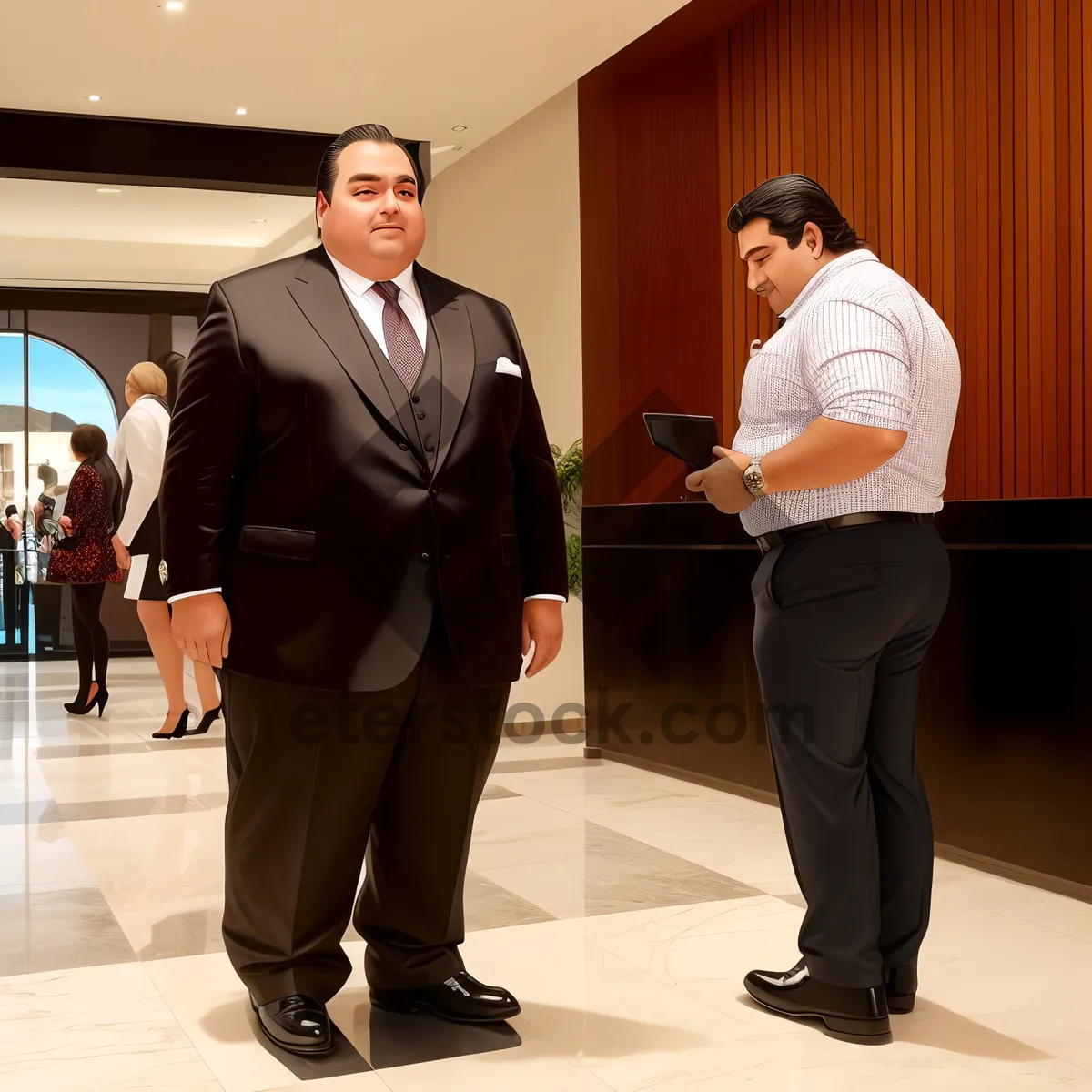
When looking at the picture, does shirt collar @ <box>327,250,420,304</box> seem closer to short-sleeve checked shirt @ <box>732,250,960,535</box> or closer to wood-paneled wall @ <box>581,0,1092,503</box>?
short-sleeve checked shirt @ <box>732,250,960,535</box>

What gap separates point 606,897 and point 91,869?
160 cm

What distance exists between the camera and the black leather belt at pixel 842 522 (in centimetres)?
243

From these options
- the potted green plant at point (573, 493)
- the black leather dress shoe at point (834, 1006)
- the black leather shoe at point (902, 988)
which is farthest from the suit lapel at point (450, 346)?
the potted green plant at point (573, 493)

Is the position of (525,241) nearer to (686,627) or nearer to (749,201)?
(686,627)

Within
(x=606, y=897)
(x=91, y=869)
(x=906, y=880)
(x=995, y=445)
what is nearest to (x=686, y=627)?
(x=995, y=445)

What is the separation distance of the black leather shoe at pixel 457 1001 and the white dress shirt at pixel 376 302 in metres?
1.25

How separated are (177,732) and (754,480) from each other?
4.96m

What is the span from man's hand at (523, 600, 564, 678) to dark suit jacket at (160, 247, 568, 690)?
0.16 metres

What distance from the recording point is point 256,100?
6.70 m

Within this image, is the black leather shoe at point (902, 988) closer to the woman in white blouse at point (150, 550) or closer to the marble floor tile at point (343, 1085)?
the marble floor tile at point (343, 1085)

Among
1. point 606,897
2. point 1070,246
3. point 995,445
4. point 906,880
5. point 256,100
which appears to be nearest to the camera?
point 906,880

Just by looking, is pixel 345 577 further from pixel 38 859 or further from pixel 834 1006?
pixel 38 859

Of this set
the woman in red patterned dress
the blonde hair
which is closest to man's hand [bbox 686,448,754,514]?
the blonde hair

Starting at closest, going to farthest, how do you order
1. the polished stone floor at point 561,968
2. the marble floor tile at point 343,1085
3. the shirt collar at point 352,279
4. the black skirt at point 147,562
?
the marble floor tile at point 343,1085 < the polished stone floor at point 561,968 < the shirt collar at point 352,279 < the black skirt at point 147,562
